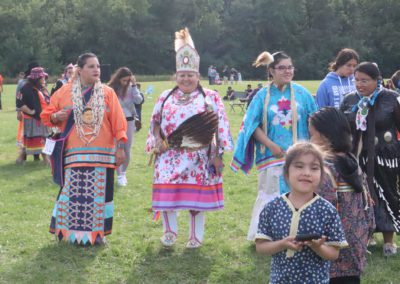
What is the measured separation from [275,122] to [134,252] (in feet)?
5.88

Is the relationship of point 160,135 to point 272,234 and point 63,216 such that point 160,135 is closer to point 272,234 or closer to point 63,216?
point 63,216

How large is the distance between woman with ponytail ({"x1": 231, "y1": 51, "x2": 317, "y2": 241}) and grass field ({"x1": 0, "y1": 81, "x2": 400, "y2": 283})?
0.70 metres

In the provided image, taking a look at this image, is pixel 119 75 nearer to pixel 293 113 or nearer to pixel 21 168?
pixel 21 168

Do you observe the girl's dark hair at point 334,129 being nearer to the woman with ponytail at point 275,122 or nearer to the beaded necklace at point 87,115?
the woman with ponytail at point 275,122

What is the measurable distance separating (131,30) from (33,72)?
53.3 m

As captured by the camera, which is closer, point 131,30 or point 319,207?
point 319,207

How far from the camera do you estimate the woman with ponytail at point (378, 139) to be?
4926 mm

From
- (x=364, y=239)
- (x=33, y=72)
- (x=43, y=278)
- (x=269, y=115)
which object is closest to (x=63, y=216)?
(x=43, y=278)

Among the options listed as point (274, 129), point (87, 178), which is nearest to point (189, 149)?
point (274, 129)

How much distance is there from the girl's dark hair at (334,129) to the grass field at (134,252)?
1.61m

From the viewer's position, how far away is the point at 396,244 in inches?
219

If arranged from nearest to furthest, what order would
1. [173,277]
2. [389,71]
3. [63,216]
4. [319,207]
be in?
1. [319,207]
2. [173,277]
3. [63,216]
4. [389,71]

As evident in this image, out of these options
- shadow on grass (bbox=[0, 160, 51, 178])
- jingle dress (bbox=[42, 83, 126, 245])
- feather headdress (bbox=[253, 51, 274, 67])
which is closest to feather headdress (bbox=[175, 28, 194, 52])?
feather headdress (bbox=[253, 51, 274, 67])

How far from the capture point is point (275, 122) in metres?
5.23
